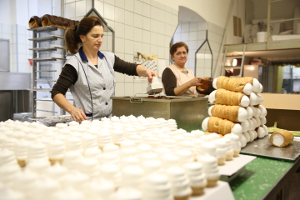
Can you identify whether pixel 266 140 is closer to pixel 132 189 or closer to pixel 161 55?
pixel 132 189

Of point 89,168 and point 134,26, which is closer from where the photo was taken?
point 89,168

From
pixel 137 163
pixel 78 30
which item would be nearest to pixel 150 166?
pixel 137 163

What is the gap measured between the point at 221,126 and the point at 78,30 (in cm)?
138

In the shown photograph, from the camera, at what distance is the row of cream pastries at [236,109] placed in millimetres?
1385

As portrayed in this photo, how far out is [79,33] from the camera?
81.7 inches

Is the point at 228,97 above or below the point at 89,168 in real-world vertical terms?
above

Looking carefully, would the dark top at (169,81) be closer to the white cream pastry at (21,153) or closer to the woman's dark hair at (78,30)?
the woman's dark hair at (78,30)

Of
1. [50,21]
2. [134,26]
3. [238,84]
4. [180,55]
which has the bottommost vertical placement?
[238,84]

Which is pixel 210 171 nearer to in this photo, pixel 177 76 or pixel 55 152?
pixel 55 152

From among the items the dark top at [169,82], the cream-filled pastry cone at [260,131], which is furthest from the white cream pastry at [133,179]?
the dark top at [169,82]

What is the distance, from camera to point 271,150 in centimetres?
138

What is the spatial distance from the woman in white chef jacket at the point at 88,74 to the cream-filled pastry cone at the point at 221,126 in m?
0.81

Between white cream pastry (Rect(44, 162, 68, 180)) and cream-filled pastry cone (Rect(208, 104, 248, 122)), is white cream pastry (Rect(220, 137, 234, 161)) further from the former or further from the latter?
white cream pastry (Rect(44, 162, 68, 180))

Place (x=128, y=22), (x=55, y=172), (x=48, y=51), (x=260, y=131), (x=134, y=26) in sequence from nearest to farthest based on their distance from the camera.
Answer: (x=55, y=172)
(x=260, y=131)
(x=48, y=51)
(x=128, y=22)
(x=134, y=26)
